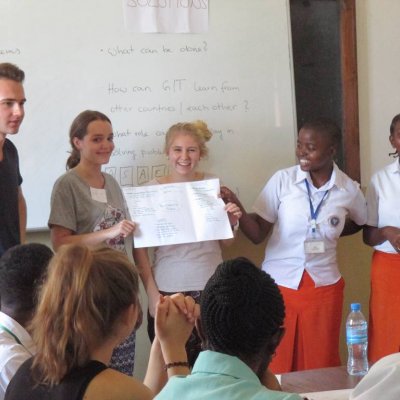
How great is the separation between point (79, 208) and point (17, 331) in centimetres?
113

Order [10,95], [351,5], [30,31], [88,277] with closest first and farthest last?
[88,277], [10,95], [30,31], [351,5]

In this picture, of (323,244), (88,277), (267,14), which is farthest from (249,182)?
(88,277)

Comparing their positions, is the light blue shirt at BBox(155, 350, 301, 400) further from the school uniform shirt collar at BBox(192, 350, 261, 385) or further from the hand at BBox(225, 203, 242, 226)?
the hand at BBox(225, 203, 242, 226)

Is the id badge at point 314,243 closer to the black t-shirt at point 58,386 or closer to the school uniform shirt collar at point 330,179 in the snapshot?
the school uniform shirt collar at point 330,179

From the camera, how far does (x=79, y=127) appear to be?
2963mm

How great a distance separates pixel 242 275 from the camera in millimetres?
1392

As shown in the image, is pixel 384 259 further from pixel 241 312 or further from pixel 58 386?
pixel 58 386

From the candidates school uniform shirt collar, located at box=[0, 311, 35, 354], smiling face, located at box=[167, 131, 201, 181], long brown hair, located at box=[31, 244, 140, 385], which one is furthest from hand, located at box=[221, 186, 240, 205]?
long brown hair, located at box=[31, 244, 140, 385]

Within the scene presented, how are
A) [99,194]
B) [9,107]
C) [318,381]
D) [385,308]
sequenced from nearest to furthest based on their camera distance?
[318,381]
[9,107]
[99,194]
[385,308]

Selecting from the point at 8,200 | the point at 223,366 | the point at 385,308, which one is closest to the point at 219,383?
the point at 223,366

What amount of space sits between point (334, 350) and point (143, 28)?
1.87 meters

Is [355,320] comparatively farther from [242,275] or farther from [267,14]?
[267,14]

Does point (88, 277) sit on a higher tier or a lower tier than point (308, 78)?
lower

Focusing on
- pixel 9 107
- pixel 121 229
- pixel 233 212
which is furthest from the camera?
pixel 233 212
